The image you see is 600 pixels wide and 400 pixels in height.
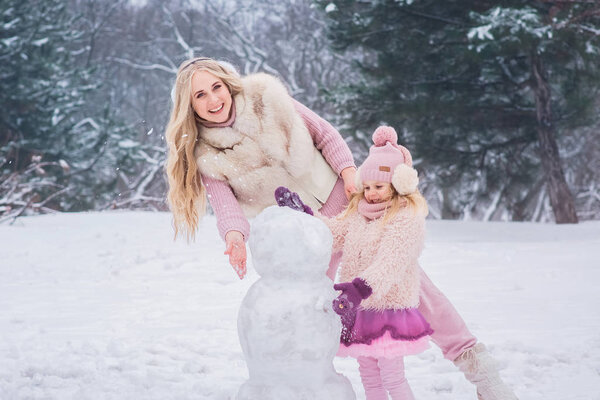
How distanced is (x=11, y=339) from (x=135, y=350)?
0.92 m

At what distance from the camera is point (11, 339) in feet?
13.9

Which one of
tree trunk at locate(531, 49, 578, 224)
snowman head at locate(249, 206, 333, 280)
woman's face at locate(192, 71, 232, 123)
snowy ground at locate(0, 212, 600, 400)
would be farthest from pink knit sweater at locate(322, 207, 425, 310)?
tree trunk at locate(531, 49, 578, 224)

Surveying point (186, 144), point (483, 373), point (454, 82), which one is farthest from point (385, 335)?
point (454, 82)

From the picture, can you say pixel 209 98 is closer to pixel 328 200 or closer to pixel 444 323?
pixel 328 200

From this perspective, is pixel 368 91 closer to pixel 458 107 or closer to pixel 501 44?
pixel 458 107

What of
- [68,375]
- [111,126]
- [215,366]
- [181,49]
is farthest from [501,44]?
[181,49]

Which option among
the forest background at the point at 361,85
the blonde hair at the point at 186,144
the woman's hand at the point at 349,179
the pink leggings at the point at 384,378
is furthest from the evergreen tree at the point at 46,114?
the pink leggings at the point at 384,378

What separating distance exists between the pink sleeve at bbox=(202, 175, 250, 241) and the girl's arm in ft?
1.99

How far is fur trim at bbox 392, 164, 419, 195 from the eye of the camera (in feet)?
Result: 7.96

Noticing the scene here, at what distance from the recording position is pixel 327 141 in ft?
9.71

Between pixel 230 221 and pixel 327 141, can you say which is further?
pixel 327 141

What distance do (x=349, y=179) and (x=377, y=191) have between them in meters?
0.36

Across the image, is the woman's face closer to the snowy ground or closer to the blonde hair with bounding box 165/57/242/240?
the blonde hair with bounding box 165/57/242/240

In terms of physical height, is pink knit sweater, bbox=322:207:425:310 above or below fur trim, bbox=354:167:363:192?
below
